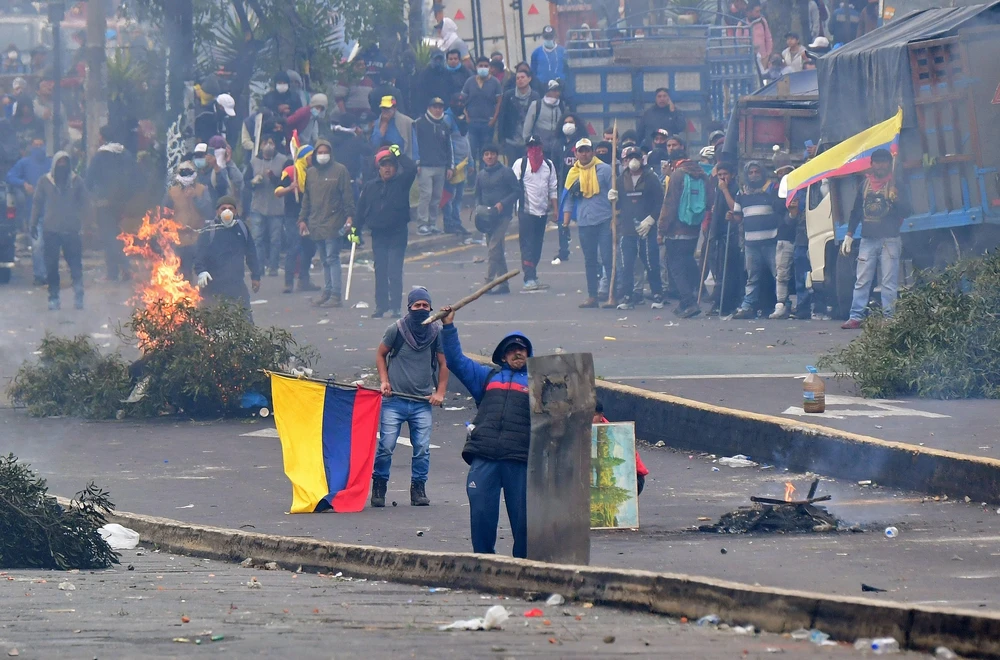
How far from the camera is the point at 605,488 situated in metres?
9.86

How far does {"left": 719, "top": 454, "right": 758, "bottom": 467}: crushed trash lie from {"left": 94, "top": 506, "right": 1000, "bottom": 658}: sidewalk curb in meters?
4.10

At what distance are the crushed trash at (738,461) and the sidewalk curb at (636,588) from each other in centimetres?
410

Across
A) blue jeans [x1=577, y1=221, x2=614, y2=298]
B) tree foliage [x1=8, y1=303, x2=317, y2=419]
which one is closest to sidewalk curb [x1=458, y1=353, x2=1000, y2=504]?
tree foliage [x1=8, y1=303, x2=317, y2=419]

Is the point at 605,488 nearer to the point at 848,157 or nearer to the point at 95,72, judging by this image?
the point at 848,157

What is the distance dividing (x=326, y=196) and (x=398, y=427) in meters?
11.8

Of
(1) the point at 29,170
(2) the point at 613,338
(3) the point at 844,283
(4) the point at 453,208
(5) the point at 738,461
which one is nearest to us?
(5) the point at 738,461

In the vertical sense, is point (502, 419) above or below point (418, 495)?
above

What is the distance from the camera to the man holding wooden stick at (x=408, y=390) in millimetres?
11055

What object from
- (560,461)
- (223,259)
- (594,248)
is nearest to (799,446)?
(560,461)

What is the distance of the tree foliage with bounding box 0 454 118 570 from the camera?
8.91m

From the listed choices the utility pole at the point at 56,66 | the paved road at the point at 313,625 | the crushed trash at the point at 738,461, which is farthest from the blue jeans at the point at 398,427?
the utility pole at the point at 56,66

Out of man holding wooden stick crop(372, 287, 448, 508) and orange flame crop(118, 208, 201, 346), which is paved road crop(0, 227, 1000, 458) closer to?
orange flame crop(118, 208, 201, 346)

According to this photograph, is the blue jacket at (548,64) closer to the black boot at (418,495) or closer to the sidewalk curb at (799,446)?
the sidewalk curb at (799,446)

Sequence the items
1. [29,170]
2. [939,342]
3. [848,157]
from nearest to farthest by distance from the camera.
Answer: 1. [939,342]
2. [848,157]
3. [29,170]
